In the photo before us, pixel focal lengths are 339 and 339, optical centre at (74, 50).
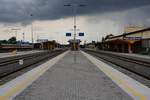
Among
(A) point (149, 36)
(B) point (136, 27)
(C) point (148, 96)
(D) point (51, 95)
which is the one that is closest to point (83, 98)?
(D) point (51, 95)

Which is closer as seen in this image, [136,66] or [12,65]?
[136,66]

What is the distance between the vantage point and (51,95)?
1092 centimetres

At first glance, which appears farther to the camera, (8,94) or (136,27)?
(136,27)

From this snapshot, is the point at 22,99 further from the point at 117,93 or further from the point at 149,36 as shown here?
the point at 149,36

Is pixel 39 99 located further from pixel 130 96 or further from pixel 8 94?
pixel 130 96

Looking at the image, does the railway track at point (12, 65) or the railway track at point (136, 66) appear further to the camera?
the railway track at point (12, 65)

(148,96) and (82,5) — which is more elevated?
(82,5)

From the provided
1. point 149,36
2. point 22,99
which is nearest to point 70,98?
point 22,99

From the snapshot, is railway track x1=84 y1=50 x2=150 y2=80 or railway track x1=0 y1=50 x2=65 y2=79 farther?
railway track x1=0 y1=50 x2=65 y2=79

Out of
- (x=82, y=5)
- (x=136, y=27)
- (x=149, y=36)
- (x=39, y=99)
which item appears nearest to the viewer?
(x=39, y=99)

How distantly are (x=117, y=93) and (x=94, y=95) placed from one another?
111 centimetres

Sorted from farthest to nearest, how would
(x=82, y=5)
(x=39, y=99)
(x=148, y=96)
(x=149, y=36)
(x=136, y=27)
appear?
(x=136, y=27), (x=149, y=36), (x=82, y=5), (x=148, y=96), (x=39, y=99)

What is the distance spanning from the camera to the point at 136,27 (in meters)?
161

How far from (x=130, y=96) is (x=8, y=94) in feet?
13.2
